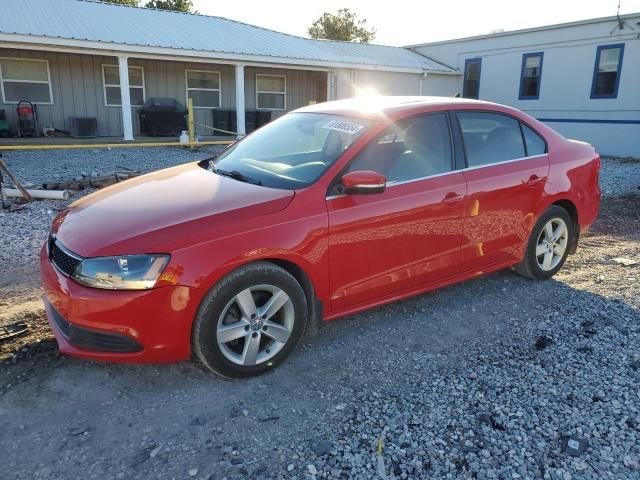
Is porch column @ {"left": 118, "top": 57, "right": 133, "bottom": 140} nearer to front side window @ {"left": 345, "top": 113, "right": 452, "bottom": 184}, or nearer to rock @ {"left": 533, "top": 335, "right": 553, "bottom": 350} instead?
front side window @ {"left": 345, "top": 113, "right": 452, "bottom": 184}

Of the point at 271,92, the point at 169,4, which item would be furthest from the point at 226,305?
the point at 169,4

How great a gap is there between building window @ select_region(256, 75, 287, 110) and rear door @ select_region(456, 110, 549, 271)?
16486mm

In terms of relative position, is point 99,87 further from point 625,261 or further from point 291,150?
point 625,261

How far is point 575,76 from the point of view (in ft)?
56.8

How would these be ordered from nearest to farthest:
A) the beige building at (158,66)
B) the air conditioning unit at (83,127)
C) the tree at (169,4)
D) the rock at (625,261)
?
1. the rock at (625,261)
2. the beige building at (158,66)
3. the air conditioning unit at (83,127)
4. the tree at (169,4)

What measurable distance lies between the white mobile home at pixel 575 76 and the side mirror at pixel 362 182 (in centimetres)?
1603

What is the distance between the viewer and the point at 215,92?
61.7 ft

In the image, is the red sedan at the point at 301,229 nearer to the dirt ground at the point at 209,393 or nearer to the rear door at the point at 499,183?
the rear door at the point at 499,183

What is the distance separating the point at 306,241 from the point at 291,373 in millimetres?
845

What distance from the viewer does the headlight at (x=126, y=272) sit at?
2.72m

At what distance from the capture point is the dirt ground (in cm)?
244

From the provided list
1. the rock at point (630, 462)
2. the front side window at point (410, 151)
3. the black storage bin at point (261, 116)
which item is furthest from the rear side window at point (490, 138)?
the black storage bin at point (261, 116)

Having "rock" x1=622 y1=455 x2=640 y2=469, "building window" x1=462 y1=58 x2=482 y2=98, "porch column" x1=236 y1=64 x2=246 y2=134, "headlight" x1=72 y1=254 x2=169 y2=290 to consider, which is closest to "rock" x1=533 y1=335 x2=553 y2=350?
"rock" x1=622 y1=455 x2=640 y2=469

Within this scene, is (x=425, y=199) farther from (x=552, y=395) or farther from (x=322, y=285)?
(x=552, y=395)
